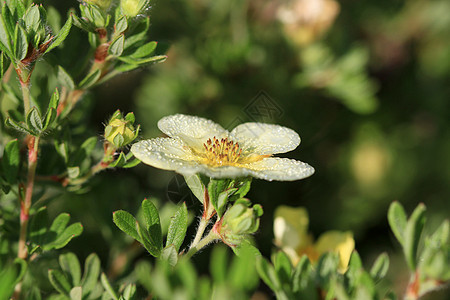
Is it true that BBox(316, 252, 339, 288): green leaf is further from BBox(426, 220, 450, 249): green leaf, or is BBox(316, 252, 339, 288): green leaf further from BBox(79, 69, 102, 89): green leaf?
BBox(79, 69, 102, 89): green leaf

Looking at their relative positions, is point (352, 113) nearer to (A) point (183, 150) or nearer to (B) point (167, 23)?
(B) point (167, 23)

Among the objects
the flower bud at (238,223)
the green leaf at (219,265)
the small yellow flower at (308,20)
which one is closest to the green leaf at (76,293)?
the flower bud at (238,223)

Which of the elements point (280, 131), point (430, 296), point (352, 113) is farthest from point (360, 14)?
point (280, 131)

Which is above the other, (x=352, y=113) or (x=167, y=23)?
(x=167, y=23)

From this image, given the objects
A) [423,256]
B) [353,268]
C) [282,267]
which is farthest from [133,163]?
[423,256]

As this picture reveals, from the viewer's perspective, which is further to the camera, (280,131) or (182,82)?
(182,82)

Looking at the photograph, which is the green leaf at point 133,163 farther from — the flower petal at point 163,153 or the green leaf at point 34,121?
the green leaf at point 34,121

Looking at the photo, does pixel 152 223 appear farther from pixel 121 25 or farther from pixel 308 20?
pixel 308 20
